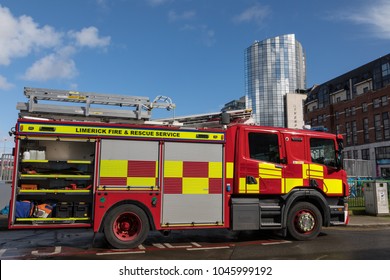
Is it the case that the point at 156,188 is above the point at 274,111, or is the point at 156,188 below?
below

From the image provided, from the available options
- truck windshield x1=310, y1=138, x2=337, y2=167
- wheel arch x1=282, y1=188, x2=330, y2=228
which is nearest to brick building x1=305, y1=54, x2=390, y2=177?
truck windshield x1=310, y1=138, x2=337, y2=167

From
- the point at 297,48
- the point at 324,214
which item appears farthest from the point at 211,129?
the point at 297,48

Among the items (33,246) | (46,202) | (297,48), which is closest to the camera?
(46,202)

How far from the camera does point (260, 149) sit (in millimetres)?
8523

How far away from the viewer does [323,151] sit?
360 inches

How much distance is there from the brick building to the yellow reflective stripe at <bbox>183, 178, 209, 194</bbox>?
42.0 meters

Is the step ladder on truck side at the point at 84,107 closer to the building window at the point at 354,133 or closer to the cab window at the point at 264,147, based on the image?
the cab window at the point at 264,147

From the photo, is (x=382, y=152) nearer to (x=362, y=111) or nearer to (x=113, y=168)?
(x=362, y=111)

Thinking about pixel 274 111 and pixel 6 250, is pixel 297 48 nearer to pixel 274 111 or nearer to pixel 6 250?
pixel 274 111

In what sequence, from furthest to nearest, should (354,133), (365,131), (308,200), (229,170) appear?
1. (354,133)
2. (365,131)
3. (308,200)
4. (229,170)

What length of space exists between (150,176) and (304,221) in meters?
4.13

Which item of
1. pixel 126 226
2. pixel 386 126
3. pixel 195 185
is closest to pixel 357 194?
pixel 195 185

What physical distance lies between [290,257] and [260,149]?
273 centimetres

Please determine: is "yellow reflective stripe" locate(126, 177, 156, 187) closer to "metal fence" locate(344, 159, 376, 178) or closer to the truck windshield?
the truck windshield
